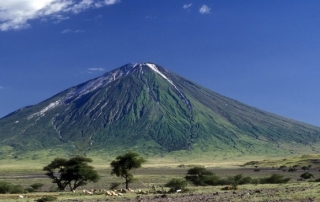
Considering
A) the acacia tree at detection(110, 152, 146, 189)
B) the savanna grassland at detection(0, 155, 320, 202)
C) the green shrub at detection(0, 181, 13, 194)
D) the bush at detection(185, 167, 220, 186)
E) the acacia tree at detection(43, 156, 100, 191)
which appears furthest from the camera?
the bush at detection(185, 167, 220, 186)

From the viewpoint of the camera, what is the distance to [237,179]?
55406mm

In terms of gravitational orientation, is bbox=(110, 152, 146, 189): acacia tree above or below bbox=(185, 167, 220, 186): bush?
above

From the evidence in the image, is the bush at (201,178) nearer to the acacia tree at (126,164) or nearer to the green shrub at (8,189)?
the acacia tree at (126,164)

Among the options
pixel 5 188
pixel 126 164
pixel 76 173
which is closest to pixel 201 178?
pixel 126 164

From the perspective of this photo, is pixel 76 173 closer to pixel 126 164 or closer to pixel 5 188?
pixel 126 164

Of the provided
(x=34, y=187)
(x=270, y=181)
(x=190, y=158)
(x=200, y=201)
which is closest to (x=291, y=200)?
(x=200, y=201)

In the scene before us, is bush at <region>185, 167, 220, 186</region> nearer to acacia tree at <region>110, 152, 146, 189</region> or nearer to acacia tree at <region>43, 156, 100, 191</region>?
acacia tree at <region>110, 152, 146, 189</region>

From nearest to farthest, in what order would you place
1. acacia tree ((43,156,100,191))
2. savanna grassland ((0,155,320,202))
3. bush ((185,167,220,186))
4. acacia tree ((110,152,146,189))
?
savanna grassland ((0,155,320,202))
acacia tree ((43,156,100,191))
acacia tree ((110,152,146,189))
bush ((185,167,220,186))

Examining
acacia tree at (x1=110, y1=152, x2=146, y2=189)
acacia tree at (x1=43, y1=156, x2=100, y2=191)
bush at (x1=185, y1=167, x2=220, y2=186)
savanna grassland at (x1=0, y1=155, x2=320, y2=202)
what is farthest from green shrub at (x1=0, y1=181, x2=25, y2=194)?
bush at (x1=185, y1=167, x2=220, y2=186)

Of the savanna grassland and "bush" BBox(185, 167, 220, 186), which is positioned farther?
"bush" BBox(185, 167, 220, 186)

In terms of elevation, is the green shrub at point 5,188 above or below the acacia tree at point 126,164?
below

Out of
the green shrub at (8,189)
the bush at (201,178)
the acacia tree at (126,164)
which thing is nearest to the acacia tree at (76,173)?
the acacia tree at (126,164)

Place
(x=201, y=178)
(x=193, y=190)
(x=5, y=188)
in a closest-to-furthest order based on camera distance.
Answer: (x=193, y=190), (x=5, y=188), (x=201, y=178)

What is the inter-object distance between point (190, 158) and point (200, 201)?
171716 millimetres
